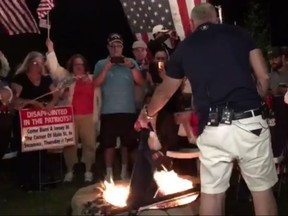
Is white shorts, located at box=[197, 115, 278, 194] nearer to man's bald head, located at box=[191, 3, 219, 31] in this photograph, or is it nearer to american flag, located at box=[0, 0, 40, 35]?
man's bald head, located at box=[191, 3, 219, 31]

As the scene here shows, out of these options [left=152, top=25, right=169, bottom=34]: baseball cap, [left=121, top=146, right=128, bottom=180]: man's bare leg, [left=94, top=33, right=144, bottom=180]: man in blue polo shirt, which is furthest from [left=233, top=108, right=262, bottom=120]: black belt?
[left=152, top=25, right=169, bottom=34]: baseball cap

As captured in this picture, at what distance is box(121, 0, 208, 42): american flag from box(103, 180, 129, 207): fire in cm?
272

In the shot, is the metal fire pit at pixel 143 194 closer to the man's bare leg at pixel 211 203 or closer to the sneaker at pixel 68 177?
the man's bare leg at pixel 211 203

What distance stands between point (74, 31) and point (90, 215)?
9.96 metres

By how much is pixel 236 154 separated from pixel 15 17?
5927 mm

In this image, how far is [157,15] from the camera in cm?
985

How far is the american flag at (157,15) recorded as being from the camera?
9.21 meters

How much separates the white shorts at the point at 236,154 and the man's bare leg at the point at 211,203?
5cm

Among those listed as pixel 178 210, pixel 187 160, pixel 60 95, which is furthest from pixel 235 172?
pixel 178 210

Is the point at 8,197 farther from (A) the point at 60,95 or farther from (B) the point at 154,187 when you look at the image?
(B) the point at 154,187

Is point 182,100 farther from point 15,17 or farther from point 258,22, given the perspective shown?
point 258,22

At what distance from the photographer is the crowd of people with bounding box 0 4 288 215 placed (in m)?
5.85

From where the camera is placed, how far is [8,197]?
872cm

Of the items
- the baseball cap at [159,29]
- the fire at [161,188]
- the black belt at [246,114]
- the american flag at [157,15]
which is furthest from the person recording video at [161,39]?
the black belt at [246,114]
